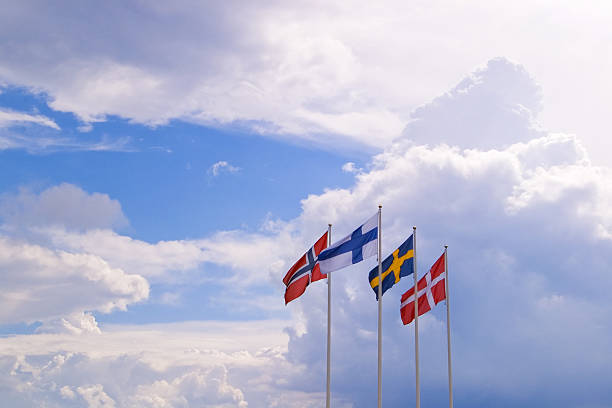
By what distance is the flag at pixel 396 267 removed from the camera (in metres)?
42.4

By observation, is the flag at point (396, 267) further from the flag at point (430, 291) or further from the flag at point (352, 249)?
the flag at point (430, 291)

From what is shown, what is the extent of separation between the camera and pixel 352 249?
40438 millimetres

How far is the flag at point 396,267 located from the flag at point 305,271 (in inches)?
143

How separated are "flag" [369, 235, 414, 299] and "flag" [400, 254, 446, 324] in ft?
12.2

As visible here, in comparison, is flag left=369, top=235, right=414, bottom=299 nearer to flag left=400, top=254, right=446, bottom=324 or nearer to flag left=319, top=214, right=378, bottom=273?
flag left=319, top=214, right=378, bottom=273

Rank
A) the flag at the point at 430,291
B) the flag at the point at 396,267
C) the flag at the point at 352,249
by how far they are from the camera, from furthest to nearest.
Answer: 1. the flag at the point at 430,291
2. the flag at the point at 396,267
3. the flag at the point at 352,249

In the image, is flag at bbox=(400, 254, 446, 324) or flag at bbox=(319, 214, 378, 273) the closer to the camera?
flag at bbox=(319, 214, 378, 273)

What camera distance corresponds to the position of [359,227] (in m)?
40.7

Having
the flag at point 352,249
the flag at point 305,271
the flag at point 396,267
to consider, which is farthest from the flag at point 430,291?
the flag at point 305,271

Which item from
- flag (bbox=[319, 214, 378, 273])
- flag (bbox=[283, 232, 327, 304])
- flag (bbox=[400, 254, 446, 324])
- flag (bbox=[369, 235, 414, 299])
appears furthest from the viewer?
flag (bbox=[400, 254, 446, 324])

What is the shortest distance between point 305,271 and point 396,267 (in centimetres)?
621

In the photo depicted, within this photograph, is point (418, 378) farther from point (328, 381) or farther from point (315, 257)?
point (315, 257)

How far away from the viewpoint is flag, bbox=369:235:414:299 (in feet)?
139

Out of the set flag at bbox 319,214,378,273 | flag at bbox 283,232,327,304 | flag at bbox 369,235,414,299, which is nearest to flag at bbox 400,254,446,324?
flag at bbox 369,235,414,299
